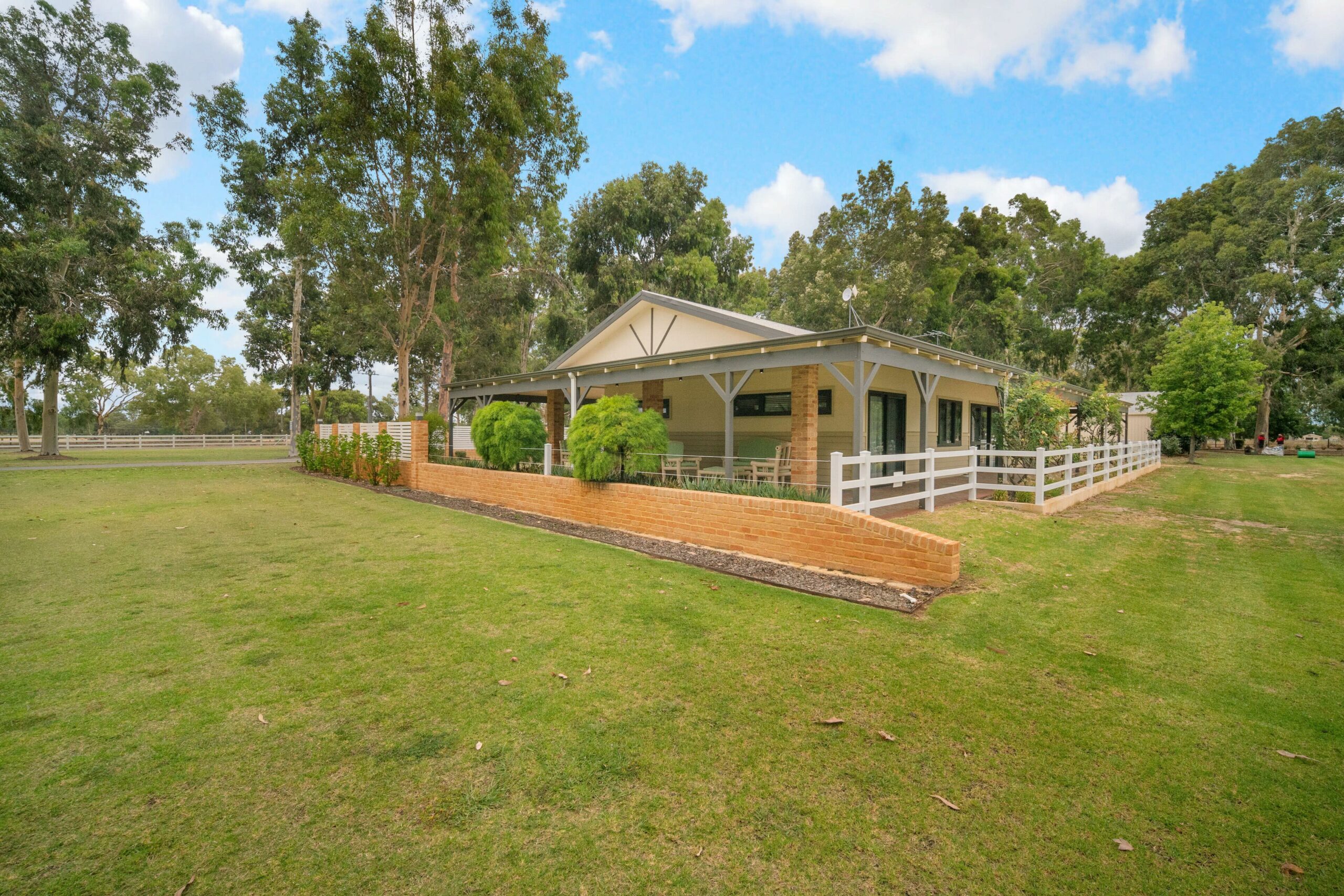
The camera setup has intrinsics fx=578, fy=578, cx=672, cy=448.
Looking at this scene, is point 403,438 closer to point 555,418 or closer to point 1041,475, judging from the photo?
point 555,418

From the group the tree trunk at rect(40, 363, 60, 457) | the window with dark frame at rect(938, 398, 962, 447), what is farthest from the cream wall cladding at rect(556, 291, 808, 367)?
the tree trunk at rect(40, 363, 60, 457)

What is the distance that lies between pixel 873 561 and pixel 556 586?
357 centimetres

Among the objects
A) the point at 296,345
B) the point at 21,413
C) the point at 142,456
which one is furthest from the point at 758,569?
the point at 21,413

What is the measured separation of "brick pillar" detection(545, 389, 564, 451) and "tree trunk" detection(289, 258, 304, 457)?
56.6ft

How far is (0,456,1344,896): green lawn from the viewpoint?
227 centimetres

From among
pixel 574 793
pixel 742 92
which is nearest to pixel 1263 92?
pixel 742 92

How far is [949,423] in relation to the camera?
52.2 ft

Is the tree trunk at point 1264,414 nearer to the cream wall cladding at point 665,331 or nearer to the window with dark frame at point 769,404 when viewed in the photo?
the window with dark frame at point 769,404

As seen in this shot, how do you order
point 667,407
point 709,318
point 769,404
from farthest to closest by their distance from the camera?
point 667,407
point 769,404
point 709,318

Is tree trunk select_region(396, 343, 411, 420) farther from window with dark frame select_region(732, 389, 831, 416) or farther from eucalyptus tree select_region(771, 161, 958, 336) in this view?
eucalyptus tree select_region(771, 161, 958, 336)

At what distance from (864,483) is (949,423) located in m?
9.37

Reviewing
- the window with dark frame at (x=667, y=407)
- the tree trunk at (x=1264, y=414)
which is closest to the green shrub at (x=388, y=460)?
the window with dark frame at (x=667, y=407)

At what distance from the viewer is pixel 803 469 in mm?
9914

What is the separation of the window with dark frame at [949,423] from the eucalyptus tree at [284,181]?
61.8 feet
